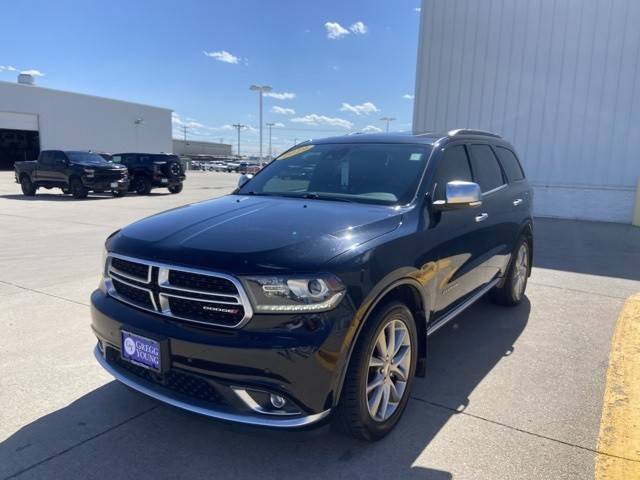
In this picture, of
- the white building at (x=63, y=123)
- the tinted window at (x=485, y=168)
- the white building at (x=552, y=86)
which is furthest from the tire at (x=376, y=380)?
the white building at (x=63, y=123)

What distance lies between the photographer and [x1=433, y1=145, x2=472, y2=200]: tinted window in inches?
141

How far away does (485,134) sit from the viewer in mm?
4945

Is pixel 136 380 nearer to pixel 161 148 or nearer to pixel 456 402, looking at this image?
pixel 456 402

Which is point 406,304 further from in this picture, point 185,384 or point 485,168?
point 485,168

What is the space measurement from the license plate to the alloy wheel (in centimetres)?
111

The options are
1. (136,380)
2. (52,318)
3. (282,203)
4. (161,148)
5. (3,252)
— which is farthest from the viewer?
(161,148)

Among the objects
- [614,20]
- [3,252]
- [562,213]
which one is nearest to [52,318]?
[3,252]

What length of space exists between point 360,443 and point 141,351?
1.31 meters

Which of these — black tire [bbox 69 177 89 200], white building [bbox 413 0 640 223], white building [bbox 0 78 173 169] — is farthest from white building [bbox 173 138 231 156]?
white building [bbox 413 0 640 223]

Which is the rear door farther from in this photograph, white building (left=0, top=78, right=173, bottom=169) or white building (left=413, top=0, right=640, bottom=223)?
white building (left=0, top=78, right=173, bottom=169)

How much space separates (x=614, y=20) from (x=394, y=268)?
13467mm

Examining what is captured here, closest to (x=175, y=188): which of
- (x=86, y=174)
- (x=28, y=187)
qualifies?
(x=86, y=174)

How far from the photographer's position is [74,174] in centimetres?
1827

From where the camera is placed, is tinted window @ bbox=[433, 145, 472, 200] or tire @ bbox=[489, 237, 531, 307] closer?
tinted window @ bbox=[433, 145, 472, 200]
